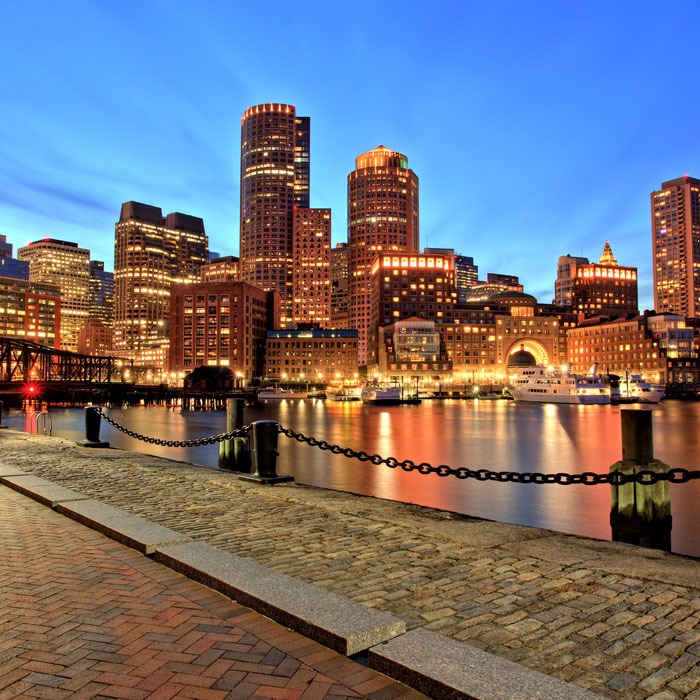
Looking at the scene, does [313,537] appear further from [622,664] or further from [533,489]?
[533,489]

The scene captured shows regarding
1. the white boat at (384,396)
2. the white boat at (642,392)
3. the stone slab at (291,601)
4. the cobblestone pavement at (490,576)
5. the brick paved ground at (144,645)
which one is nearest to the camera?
the brick paved ground at (144,645)

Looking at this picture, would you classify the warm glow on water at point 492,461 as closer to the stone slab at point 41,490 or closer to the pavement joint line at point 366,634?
the pavement joint line at point 366,634

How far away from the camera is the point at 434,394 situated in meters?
178

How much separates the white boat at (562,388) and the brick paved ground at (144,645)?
136 metres

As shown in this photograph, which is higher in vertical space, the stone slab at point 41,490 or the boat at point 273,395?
the stone slab at point 41,490

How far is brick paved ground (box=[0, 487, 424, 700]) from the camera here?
14.1 feet

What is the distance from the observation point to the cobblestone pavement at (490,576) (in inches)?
186

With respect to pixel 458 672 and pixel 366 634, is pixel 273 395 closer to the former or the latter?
pixel 366 634

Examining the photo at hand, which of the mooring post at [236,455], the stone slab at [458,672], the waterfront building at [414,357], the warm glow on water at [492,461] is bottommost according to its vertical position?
the warm glow on water at [492,461]

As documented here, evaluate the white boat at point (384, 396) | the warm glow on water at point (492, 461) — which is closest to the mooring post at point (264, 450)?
the warm glow on water at point (492, 461)

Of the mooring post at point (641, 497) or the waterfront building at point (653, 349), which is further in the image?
the waterfront building at point (653, 349)

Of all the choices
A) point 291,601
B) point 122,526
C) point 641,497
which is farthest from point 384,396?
point 291,601

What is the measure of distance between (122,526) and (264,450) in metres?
5.61

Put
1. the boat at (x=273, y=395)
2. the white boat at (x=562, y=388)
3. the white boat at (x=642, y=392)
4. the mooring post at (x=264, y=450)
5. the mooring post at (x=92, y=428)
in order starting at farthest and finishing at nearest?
the boat at (x=273, y=395)
the white boat at (x=642, y=392)
the white boat at (x=562, y=388)
the mooring post at (x=92, y=428)
the mooring post at (x=264, y=450)
